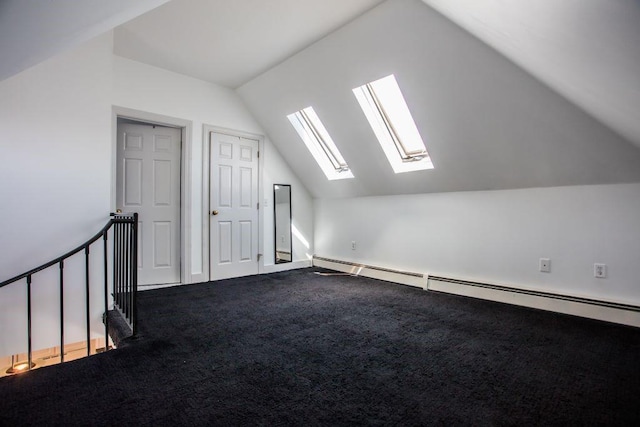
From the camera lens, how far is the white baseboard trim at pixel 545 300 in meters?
2.60

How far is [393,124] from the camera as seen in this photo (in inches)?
149

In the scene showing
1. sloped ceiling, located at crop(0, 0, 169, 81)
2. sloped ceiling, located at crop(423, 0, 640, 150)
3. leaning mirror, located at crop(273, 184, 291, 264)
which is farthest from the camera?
leaning mirror, located at crop(273, 184, 291, 264)

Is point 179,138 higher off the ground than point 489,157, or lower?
higher

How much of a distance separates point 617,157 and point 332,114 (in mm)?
2623

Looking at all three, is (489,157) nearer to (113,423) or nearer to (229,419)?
(229,419)

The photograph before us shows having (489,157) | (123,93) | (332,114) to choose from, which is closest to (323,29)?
(332,114)

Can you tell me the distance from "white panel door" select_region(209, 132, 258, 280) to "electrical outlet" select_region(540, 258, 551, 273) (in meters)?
3.37

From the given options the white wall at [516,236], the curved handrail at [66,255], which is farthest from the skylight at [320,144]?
the curved handrail at [66,255]

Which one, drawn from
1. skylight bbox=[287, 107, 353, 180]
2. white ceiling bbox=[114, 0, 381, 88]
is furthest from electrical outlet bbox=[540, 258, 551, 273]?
white ceiling bbox=[114, 0, 381, 88]

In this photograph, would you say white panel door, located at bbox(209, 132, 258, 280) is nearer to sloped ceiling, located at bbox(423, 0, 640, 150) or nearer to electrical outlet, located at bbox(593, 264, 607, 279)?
sloped ceiling, located at bbox(423, 0, 640, 150)

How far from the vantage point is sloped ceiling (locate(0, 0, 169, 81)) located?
46.1 inches

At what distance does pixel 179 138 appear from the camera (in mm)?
4094

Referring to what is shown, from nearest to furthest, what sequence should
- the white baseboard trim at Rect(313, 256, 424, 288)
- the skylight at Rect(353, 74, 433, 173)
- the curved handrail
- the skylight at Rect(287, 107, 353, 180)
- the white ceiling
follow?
the curved handrail
the white ceiling
the skylight at Rect(353, 74, 433, 173)
the white baseboard trim at Rect(313, 256, 424, 288)
the skylight at Rect(287, 107, 353, 180)

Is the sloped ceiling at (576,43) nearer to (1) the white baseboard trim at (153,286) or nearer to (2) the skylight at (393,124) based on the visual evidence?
(2) the skylight at (393,124)
